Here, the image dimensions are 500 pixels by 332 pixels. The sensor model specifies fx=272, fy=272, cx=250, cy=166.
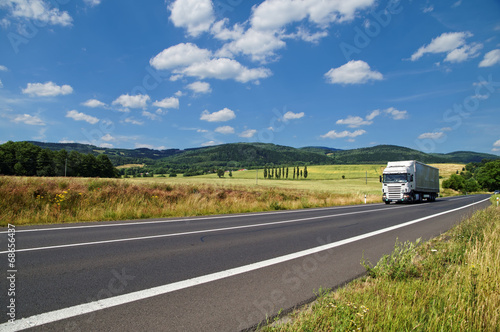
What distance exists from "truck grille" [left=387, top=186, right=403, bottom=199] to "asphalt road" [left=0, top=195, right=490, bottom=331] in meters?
20.3

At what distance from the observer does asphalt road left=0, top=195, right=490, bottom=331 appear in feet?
10.2

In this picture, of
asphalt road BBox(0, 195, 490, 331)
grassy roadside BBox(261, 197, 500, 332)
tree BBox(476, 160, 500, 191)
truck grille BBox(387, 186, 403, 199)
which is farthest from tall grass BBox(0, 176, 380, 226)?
tree BBox(476, 160, 500, 191)

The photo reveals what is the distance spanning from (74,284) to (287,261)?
3681 millimetres

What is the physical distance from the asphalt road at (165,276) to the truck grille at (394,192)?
20266 mm

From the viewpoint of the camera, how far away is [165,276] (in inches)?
174

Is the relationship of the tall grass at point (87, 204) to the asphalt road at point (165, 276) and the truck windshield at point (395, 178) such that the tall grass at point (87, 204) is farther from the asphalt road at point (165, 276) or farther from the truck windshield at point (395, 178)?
the truck windshield at point (395, 178)

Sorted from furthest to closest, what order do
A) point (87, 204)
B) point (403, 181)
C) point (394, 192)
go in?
point (394, 192), point (403, 181), point (87, 204)

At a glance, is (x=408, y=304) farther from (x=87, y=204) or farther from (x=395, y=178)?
(x=395, y=178)

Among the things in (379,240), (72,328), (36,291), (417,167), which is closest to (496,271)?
(379,240)

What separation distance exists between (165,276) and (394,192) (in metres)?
26.5

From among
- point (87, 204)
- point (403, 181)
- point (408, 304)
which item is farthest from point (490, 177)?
point (87, 204)

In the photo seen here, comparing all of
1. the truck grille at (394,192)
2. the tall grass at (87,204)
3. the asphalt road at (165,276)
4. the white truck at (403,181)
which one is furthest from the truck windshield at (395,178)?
the asphalt road at (165,276)

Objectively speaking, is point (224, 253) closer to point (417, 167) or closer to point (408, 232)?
point (408, 232)

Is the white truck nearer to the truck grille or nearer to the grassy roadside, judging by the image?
the truck grille
